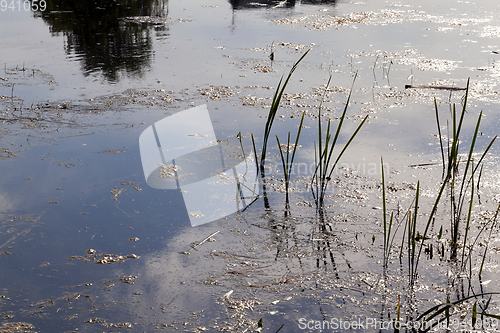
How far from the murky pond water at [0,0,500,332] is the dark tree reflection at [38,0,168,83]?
0.06 metres

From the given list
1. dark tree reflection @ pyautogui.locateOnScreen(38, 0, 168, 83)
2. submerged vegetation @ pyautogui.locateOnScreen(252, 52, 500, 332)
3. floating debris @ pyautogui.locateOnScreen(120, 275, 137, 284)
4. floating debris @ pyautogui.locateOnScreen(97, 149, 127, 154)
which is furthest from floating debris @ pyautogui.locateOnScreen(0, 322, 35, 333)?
dark tree reflection @ pyautogui.locateOnScreen(38, 0, 168, 83)

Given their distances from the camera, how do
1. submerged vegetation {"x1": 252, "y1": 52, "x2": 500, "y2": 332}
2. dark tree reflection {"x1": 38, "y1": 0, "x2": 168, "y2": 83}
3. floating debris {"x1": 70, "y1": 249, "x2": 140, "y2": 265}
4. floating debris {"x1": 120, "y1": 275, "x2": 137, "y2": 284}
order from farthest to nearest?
dark tree reflection {"x1": 38, "y1": 0, "x2": 168, "y2": 83} < floating debris {"x1": 70, "y1": 249, "x2": 140, "y2": 265} < floating debris {"x1": 120, "y1": 275, "x2": 137, "y2": 284} < submerged vegetation {"x1": 252, "y1": 52, "x2": 500, "y2": 332}

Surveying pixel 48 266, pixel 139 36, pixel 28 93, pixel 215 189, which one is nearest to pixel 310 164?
pixel 215 189

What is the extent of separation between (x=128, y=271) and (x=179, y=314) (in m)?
0.43

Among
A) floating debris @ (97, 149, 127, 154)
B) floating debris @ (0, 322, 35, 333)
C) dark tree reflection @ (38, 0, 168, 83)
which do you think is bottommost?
floating debris @ (0, 322, 35, 333)

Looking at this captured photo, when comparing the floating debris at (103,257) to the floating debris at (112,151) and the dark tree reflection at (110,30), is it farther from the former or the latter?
the dark tree reflection at (110,30)

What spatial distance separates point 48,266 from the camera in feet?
7.54

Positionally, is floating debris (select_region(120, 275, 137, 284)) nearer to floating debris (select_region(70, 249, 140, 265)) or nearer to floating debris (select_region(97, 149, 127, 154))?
floating debris (select_region(70, 249, 140, 265))

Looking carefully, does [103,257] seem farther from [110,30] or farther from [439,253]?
[110,30]

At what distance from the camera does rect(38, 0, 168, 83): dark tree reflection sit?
5695 mm

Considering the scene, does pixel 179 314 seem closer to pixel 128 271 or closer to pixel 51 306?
pixel 128 271

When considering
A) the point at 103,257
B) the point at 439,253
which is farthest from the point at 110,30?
the point at 439,253

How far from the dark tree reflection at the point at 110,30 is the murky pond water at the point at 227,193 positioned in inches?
2.4

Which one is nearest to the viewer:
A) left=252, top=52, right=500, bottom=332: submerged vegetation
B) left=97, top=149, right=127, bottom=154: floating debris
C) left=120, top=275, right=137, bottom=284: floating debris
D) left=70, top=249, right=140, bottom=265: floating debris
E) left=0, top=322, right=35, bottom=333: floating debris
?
left=0, top=322, right=35, bottom=333: floating debris
